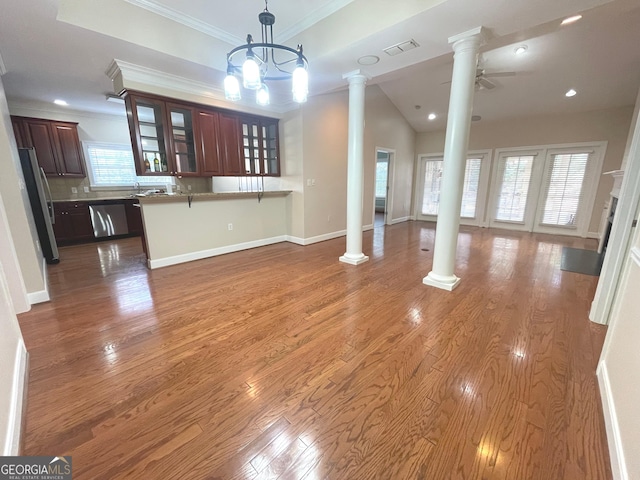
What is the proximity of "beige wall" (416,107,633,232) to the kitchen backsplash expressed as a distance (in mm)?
6533

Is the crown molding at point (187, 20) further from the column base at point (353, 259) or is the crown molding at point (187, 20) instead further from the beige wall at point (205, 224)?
the column base at point (353, 259)

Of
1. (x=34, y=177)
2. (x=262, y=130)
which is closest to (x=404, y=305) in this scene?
(x=262, y=130)

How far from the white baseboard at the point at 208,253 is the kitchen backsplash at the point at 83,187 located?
4.83 feet

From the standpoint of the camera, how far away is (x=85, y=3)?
7.55 feet

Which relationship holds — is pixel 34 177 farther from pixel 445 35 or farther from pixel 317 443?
pixel 445 35

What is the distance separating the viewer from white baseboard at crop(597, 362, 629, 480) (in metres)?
1.06

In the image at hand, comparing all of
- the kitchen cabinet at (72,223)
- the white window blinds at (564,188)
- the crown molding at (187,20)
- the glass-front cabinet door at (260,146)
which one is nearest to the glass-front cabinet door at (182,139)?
the glass-front cabinet door at (260,146)

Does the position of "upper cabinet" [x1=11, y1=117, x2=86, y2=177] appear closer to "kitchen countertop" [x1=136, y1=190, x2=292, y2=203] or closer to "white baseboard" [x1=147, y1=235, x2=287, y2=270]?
"kitchen countertop" [x1=136, y1=190, x2=292, y2=203]

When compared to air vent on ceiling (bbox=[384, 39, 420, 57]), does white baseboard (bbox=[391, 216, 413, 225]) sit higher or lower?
lower

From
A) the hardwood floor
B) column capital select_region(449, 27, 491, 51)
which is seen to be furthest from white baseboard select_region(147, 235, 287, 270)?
column capital select_region(449, 27, 491, 51)

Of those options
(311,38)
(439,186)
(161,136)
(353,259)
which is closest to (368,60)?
(311,38)

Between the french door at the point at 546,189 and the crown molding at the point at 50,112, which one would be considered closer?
the crown molding at the point at 50,112

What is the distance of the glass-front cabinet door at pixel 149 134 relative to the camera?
10.9 ft

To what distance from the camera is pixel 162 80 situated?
11.2 ft
